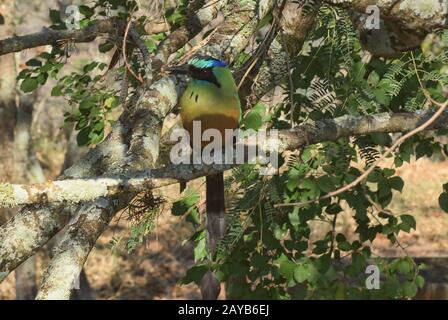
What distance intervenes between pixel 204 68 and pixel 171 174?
3.24 ft

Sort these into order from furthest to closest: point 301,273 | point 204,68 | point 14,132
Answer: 1. point 14,132
2. point 301,273
3. point 204,68

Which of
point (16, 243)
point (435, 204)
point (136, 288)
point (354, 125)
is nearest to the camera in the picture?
point (16, 243)

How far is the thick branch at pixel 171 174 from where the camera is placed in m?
3.07

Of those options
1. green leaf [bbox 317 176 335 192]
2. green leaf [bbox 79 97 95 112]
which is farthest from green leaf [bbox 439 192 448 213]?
green leaf [bbox 79 97 95 112]

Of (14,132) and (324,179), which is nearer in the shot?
(324,179)

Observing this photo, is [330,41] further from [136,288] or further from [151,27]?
[136,288]

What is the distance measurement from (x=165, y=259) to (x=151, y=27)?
696 cm

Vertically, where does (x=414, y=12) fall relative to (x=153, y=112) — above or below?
above

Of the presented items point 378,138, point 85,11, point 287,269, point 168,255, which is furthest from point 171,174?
point 168,255

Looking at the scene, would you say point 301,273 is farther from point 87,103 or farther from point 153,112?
point 87,103

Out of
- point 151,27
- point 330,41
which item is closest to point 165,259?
point 151,27

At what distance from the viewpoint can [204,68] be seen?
4258 mm

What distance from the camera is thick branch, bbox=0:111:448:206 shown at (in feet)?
10.1
